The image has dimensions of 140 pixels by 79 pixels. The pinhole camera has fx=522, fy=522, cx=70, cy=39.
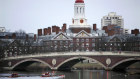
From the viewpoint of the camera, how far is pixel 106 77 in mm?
107750

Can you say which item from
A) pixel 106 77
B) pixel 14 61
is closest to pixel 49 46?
pixel 14 61

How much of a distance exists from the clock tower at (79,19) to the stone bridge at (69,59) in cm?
4594

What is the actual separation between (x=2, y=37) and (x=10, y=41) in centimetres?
1577

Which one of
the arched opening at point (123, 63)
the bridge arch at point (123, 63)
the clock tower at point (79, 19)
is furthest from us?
the clock tower at point (79, 19)

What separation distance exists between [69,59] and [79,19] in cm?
5896

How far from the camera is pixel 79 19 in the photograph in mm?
181500

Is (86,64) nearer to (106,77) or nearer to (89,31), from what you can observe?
(89,31)

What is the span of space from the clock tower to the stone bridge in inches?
1808

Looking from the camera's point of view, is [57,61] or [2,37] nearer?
[57,61]

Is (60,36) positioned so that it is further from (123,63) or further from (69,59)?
(123,63)

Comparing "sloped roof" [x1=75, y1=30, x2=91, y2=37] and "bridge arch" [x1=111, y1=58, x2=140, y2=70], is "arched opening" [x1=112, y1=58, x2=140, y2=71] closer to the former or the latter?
"bridge arch" [x1=111, y1=58, x2=140, y2=70]

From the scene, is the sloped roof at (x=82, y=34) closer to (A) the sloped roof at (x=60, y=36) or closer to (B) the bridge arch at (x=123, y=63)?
(A) the sloped roof at (x=60, y=36)

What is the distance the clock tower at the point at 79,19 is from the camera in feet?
595

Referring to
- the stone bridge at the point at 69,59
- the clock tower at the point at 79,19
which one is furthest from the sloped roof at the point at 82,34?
the stone bridge at the point at 69,59
